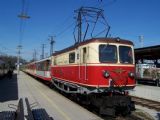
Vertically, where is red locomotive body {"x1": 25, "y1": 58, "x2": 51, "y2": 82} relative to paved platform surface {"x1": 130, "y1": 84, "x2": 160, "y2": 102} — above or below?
above

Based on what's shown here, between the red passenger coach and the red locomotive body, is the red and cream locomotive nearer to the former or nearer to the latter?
the red passenger coach

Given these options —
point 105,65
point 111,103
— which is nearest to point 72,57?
point 105,65

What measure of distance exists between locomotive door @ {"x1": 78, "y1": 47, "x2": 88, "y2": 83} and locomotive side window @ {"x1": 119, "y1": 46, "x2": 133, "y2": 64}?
1537 millimetres

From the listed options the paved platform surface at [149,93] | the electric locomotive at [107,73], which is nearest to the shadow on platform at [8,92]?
the electric locomotive at [107,73]

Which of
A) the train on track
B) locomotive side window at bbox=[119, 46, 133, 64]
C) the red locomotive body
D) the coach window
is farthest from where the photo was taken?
the red locomotive body

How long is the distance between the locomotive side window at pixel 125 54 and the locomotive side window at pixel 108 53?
0.99 ft

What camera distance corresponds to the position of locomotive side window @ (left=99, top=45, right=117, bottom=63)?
12.9 m

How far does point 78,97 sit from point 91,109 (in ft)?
5.08

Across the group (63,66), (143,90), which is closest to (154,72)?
(143,90)

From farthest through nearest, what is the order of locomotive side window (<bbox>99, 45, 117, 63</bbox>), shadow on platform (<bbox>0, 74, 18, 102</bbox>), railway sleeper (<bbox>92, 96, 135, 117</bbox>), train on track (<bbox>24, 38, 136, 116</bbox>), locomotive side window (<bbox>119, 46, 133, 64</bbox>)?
shadow on platform (<bbox>0, 74, 18, 102</bbox>), locomotive side window (<bbox>119, 46, 133, 64</bbox>), locomotive side window (<bbox>99, 45, 117, 63</bbox>), train on track (<bbox>24, 38, 136, 116</bbox>), railway sleeper (<bbox>92, 96, 135, 117</bbox>)

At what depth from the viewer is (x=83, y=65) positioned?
13.7 metres

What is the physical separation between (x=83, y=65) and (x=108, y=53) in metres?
1.36

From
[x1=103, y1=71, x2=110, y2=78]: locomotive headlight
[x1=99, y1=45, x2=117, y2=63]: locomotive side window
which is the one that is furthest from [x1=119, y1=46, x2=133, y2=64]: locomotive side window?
[x1=103, y1=71, x2=110, y2=78]: locomotive headlight

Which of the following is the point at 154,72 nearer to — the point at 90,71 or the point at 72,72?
the point at 72,72
